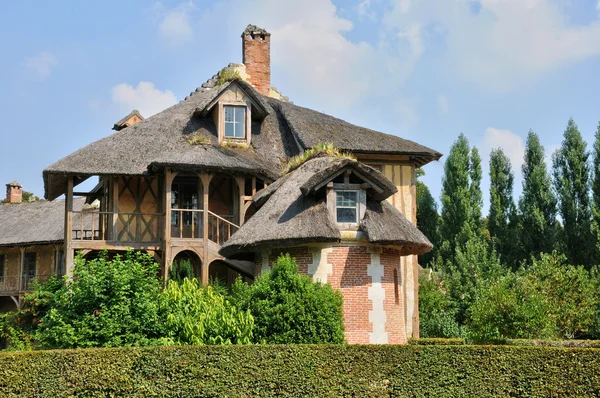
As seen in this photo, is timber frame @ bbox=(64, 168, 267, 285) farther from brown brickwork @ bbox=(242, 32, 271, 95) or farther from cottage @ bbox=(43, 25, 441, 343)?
brown brickwork @ bbox=(242, 32, 271, 95)

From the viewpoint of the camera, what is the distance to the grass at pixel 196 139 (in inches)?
1091

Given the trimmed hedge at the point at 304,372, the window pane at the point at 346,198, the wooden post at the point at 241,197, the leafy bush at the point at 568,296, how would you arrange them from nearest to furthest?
1. the trimmed hedge at the point at 304,372
2. the window pane at the point at 346,198
3. the wooden post at the point at 241,197
4. the leafy bush at the point at 568,296

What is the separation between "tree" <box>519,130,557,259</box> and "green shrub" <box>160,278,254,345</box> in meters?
26.3

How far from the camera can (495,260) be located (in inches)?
1644

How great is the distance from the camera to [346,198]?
23.0 m

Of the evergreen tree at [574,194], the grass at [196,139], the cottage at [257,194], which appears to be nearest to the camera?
the cottage at [257,194]

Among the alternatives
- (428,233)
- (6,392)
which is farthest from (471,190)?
(6,392)

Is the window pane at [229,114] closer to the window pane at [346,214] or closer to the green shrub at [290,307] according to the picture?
the window pane at [346,214]

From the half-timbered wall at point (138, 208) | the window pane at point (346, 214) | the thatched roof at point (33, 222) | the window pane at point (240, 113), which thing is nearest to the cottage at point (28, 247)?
the thatched roof at point (33, 222)

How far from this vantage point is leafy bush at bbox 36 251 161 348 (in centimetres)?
1853

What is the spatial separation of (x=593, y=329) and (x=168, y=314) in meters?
21.4

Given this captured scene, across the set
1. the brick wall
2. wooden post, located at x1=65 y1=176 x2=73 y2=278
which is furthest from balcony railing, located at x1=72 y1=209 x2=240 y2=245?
the brick wall

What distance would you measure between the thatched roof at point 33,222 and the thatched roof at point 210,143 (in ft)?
31.2

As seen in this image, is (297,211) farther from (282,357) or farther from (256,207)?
(282,357)
